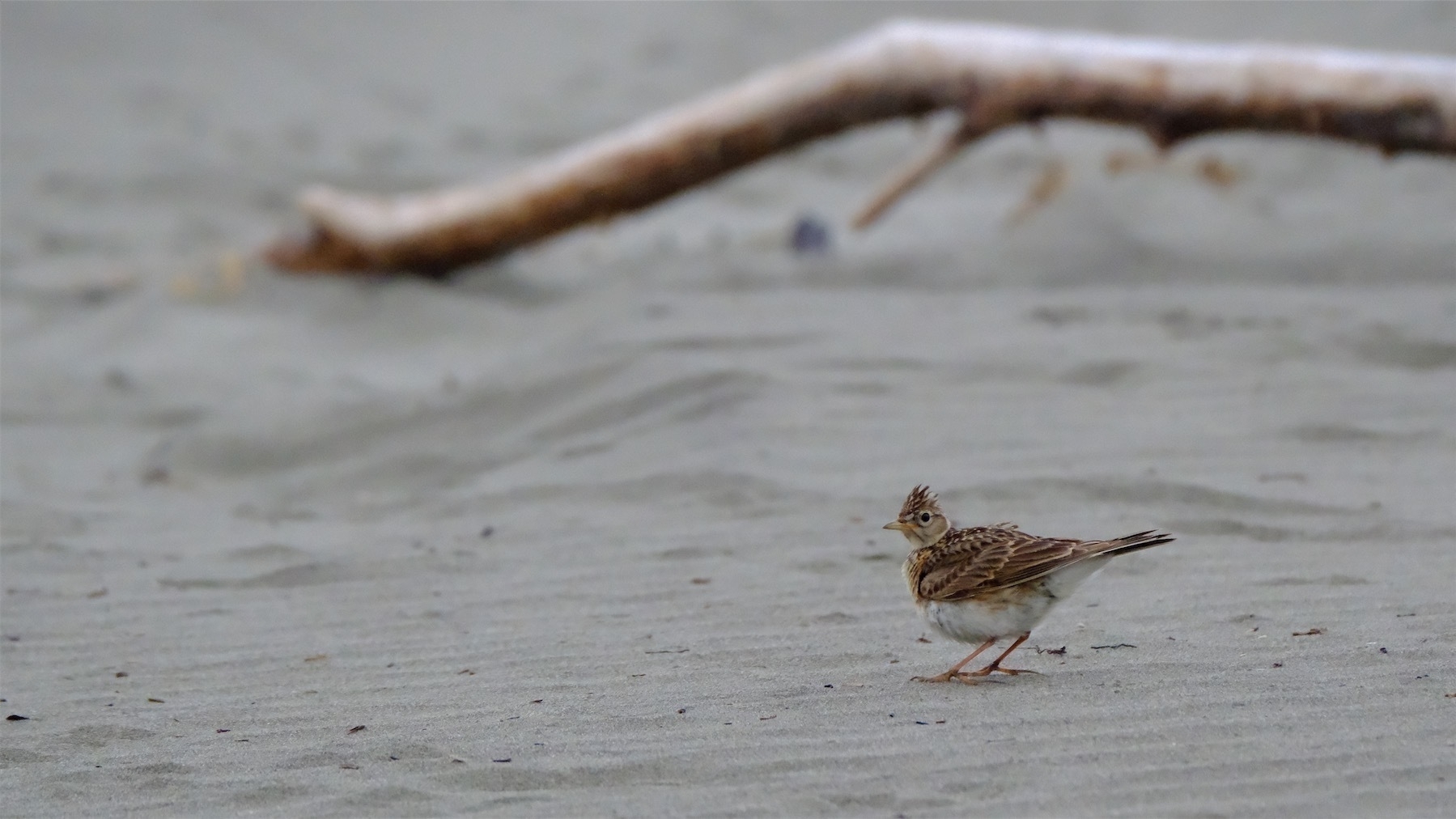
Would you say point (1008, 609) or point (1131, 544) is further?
point (1008, 609)


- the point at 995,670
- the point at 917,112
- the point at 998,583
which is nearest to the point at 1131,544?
the point at 998,583

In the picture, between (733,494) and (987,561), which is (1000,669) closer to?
(987,561)

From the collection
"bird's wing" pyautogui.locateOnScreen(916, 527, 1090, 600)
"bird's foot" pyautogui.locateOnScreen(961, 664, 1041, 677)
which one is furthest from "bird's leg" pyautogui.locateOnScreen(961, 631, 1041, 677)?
"bird's wing" pyautogui.locateOnScreen(916, 527, 1090, 600)

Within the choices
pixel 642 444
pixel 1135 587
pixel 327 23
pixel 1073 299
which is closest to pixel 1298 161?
pixel 1073 299

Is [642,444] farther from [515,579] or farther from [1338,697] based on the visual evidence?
[1338,697]

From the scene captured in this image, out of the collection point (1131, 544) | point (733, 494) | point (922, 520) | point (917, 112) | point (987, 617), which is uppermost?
point (917, 112)

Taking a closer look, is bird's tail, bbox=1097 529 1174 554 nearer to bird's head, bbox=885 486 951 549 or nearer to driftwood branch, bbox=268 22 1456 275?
bird's head, bbox=885 486 951 549

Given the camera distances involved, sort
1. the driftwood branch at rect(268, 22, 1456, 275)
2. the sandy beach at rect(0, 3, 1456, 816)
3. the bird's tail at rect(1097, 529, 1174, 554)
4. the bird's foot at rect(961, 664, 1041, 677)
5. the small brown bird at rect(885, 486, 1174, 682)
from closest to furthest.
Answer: the sandy beach at rect(0, 3, 1456, 816)
the bird's tail at rect(1097, 529, 1174, 554)
the small brown bird at rect(885, 486, 1174, 682)
the bird's foot at rect(961, 664, 1041, 677)
the driftwood branch at rect(268, 22, 1456, 275)

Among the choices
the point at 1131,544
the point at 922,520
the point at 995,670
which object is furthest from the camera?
the point at 922,520
